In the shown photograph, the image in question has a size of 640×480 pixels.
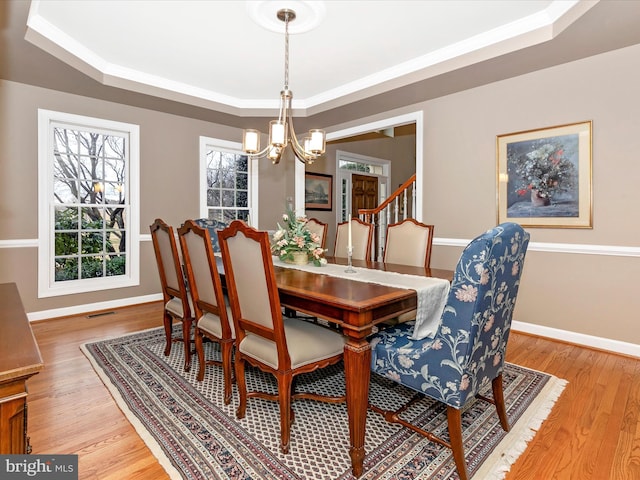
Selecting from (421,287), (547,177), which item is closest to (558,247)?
(547,177)

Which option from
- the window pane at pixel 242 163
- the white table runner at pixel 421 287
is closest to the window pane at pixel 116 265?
the window pane at pixel 242 163

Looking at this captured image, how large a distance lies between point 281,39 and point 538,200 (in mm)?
2760

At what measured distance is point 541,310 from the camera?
10.7 feet

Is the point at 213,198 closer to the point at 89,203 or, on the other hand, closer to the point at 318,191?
the point at 89,203

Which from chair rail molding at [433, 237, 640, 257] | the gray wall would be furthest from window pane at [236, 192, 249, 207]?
chair rail molding at [433, 237, 640, 257]

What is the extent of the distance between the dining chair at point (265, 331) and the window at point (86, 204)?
3054 millimetres

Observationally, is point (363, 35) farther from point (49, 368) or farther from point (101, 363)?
point (49, 368)

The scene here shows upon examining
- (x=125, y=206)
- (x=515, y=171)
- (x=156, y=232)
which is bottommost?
(x=156, y=232)

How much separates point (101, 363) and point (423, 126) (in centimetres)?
388

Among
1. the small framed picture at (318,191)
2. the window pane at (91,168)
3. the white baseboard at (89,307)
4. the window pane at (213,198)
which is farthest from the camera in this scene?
the small framed picture at (318,191)

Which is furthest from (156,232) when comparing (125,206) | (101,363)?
(125,206)

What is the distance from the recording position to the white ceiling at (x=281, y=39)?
8.53 feet

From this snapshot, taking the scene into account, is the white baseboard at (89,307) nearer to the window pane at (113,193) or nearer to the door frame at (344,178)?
the window pane at (113,193)

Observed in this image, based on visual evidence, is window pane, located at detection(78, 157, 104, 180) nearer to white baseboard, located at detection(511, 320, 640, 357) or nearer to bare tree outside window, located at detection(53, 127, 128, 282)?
bare tree outside window, located at detection(53, 127, 128, 282)
